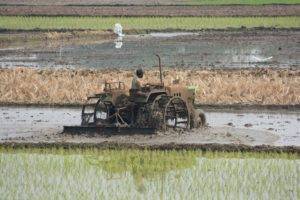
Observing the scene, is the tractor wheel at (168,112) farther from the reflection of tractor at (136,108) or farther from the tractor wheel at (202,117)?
the tractor wheel at (202,117)

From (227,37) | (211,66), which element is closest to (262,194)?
(211,66)

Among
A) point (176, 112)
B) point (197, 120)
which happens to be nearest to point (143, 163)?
point (176, 112)

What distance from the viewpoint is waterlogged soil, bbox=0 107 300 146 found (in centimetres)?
1398

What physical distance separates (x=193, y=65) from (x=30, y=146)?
1165 centimetres

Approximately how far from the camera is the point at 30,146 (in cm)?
1321

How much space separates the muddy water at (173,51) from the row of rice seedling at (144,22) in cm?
201

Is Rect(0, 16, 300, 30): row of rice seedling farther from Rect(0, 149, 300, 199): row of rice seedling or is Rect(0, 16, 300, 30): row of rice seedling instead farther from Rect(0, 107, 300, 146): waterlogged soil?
Rect(0, 149, 300, 199): row of rice seedling

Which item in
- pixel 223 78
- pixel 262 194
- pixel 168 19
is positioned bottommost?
pixel 262 194

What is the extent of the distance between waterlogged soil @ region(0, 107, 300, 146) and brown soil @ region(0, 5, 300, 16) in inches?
887

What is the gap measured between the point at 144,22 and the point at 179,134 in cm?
2280

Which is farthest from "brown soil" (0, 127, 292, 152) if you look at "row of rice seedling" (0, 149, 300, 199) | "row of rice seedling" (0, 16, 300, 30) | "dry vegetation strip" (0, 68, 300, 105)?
"row of rice seedling" (0, 16, 300, 30)

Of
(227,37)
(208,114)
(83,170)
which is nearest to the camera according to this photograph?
(83,170)

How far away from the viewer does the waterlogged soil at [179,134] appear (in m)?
14.0

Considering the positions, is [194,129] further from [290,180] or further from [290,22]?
[290,22]
